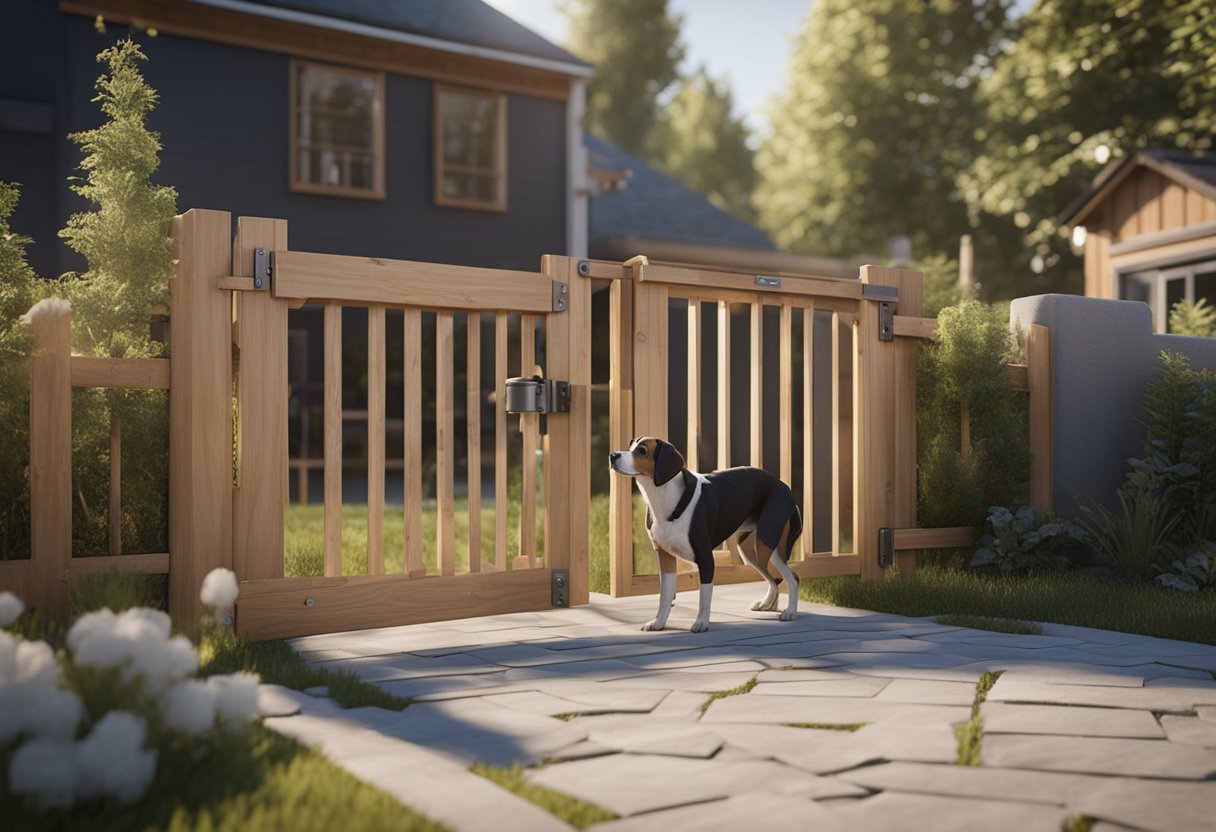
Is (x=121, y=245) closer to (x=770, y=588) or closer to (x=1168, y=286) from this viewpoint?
(x=770, y=588)

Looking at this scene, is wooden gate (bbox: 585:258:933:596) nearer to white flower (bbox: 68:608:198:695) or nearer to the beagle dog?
the beagle dog

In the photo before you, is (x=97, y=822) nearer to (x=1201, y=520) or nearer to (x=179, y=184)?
(x=1201, y=520)

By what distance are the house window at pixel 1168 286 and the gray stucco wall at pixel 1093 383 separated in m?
6.20

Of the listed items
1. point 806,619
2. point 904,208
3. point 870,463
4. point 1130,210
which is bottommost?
point 806,619

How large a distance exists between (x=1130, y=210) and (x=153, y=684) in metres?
14.2

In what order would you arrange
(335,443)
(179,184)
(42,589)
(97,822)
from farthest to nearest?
(179,184) → (335,443) → (42,589) → (97,822)

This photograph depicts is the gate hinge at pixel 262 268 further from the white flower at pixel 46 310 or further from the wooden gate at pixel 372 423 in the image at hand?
the white flower at pixel 46 310

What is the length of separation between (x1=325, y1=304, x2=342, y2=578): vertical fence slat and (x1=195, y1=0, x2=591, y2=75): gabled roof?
32.0ft

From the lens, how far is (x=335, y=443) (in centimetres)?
516

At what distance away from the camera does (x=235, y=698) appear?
276 centimetres

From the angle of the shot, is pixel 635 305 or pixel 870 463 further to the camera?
pixel 870 463

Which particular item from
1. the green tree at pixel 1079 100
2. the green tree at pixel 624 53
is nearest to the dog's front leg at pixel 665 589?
the green tree at pixel 1079 100

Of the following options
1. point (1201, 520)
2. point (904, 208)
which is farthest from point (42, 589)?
point (904, 208)

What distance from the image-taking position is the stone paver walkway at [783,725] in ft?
8.88
